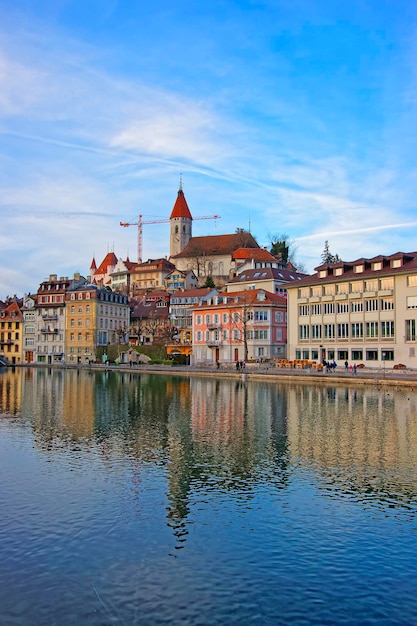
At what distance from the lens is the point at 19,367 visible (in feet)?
359

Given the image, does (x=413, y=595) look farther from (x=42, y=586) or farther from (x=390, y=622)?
(x=42, y=586)

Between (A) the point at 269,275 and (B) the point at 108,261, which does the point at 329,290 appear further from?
(B) the point at 108,261

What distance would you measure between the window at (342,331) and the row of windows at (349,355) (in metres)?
1.59

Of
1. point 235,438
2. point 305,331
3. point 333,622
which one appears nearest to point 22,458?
point 235,438

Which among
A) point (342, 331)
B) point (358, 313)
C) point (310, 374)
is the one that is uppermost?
point (358, 313)

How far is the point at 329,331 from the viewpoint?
69688 millimetres

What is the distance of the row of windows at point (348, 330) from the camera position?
6281 cm

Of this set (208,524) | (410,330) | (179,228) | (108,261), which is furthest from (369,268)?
(108,261)

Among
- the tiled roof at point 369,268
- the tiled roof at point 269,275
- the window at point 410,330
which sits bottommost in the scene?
the window at point 410,330

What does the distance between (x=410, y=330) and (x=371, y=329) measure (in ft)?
16.1

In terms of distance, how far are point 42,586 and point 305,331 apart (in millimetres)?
63435

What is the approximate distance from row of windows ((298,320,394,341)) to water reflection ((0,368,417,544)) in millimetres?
15904

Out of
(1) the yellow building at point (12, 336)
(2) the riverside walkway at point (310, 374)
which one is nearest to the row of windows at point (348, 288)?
(2) the riverside walkway at point (310, 374)

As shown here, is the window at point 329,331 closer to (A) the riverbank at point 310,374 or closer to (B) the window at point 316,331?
(B) the window at point 316,331
